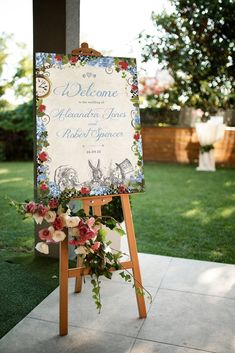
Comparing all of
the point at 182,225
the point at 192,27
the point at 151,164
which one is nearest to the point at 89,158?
the point at 182,225

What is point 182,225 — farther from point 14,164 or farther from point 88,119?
point 14,164

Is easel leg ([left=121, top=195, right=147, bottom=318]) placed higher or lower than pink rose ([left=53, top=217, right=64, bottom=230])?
lower

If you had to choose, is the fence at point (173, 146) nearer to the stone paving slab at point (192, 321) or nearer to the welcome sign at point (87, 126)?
the stone paving slab at point (192, 321)

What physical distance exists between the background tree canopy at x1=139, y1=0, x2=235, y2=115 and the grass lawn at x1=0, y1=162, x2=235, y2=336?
1.95 meters

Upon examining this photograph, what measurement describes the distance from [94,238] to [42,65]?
34.4 inches

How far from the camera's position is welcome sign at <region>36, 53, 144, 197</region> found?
1.80 meters

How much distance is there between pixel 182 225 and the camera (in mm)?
3564

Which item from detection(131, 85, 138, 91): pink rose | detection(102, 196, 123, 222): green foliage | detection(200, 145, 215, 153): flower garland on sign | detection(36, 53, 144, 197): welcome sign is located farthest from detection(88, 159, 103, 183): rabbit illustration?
detection(200, 145, 215, 153): flower garland on sign

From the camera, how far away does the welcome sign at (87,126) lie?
180 centimetres

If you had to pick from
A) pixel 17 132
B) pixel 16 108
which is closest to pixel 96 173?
pixel 17 132

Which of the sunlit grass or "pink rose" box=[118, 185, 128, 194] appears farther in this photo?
the sunlit grass

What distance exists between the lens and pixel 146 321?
1896 mm

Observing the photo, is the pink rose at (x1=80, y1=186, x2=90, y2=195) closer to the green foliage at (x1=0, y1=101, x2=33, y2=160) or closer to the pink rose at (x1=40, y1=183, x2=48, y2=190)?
the pink rose at (x1=40, y1=183, x2=48, y2=190)

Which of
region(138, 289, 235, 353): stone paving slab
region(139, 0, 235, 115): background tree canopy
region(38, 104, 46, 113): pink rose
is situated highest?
region(139, 0, 235, 115): background tree canopy
